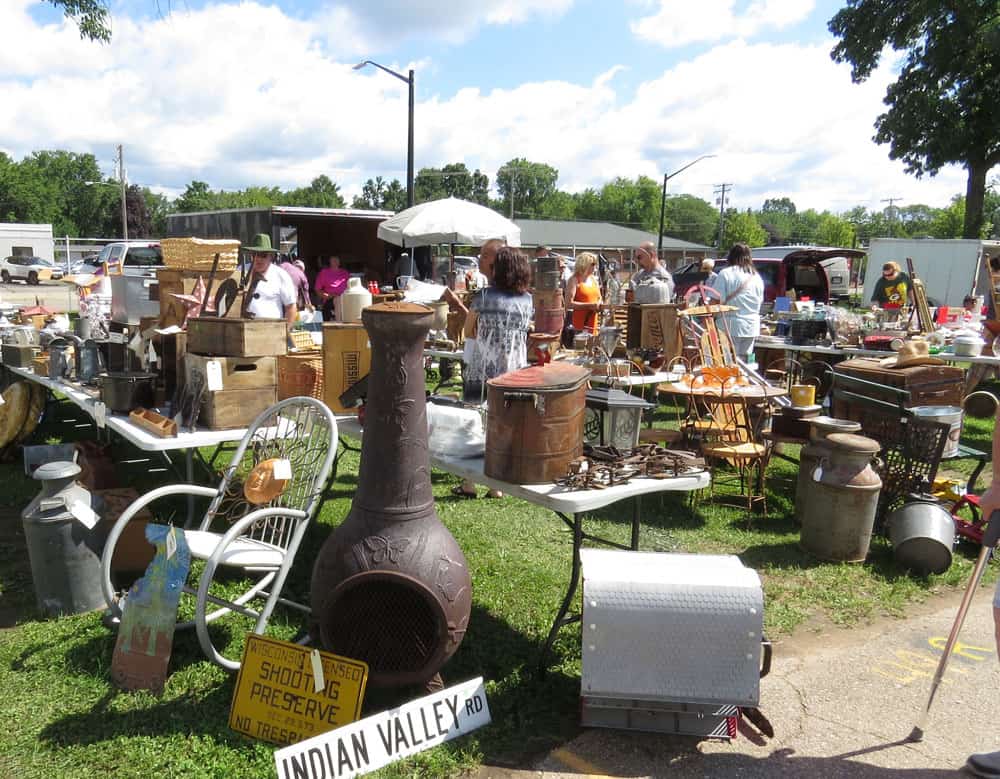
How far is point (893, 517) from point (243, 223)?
49.6 ft

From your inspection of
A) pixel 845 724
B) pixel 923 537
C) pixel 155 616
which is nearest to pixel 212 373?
pixel 155 616

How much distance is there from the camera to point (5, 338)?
6473 millimetres

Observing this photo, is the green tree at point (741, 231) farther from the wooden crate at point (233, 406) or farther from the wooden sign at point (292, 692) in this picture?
the wooden sign at point (292, 692)

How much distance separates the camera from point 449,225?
1093cm

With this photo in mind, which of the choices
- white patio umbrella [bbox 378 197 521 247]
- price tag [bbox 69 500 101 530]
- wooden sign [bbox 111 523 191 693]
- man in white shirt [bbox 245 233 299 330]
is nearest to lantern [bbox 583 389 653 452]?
wooden sign [bbox 111 523 191 693]

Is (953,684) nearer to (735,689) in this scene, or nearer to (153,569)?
(735,689)

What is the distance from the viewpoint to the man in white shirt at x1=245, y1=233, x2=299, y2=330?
6262 millimetres

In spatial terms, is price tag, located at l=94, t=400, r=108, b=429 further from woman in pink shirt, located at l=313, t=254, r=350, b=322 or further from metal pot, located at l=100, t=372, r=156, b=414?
woman in pink shirt, located at l=313, t=254, r=350, b=322

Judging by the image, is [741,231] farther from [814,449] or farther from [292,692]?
[292,692]

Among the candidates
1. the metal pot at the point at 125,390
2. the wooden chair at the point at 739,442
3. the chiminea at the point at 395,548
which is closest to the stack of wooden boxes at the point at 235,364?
the metal pot at the point at 125,390

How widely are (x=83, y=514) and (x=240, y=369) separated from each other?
113 centimetres

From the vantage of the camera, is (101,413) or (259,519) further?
(101,413)

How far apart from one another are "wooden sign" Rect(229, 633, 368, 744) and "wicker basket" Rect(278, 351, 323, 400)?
1.98 meters

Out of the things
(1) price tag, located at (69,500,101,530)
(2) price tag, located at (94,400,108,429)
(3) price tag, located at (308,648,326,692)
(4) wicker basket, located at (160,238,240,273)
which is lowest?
(3) price tag, located at (308,648,326,692)
